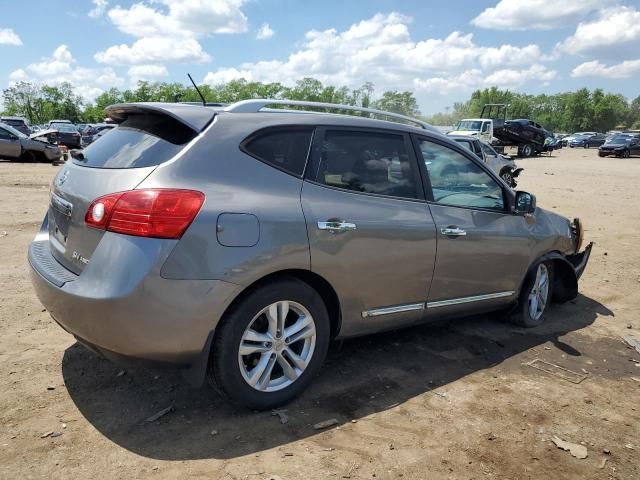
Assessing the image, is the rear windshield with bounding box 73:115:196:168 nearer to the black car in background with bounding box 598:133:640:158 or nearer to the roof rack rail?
the roof rack rail

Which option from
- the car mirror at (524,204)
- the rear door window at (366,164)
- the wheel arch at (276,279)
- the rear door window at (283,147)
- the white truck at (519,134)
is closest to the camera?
the wheel arch at (276,279)

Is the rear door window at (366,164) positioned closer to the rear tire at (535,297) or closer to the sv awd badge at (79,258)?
the sv awd badge at (79,258)

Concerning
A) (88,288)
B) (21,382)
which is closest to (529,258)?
(88,288)

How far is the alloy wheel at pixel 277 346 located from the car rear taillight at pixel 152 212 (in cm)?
71

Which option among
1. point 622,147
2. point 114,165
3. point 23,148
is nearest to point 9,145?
point 23,148

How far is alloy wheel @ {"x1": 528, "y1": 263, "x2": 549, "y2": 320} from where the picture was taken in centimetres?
504

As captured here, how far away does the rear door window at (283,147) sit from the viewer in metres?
3.23

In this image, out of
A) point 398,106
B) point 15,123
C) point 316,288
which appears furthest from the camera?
point 15,123

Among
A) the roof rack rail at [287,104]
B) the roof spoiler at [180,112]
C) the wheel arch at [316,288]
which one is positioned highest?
the roof rack rail at [287,104]

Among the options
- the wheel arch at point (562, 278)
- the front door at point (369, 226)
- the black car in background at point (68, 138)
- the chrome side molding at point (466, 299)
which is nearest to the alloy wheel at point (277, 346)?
the front door at point (369, 226)

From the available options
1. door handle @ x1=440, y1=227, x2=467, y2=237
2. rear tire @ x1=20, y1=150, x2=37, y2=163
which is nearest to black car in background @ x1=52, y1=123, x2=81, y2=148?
rear tire @ x1=20, y1=150, x2=37, y2=163

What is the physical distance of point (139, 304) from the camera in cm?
275

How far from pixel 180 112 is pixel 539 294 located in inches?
146

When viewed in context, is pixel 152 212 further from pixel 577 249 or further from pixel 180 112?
pixel 577 249
